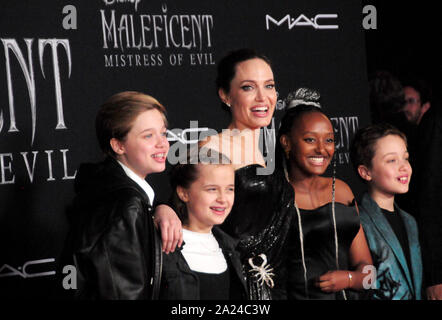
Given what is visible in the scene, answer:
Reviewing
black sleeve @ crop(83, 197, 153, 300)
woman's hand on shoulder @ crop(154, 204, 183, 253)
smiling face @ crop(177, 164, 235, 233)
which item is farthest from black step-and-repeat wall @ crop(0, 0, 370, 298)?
black sleeve @ crop(83, 197, 153, 300)

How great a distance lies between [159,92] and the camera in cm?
373

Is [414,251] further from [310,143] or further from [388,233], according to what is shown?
[310,143]

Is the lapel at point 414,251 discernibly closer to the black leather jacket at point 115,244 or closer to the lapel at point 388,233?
the lapel at point 388,233

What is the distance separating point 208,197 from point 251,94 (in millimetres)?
637

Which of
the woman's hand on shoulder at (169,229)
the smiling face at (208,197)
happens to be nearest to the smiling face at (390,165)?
the smiling face at (208,197)

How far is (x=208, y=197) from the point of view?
3.26 m

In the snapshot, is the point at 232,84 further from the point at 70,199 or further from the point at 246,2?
the point at 70,199

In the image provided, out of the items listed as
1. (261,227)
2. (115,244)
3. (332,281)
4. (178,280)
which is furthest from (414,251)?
(115,244)

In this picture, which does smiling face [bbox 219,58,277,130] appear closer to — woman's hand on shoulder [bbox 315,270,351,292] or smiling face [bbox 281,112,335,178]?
smiling face [bbox 281,112,335,178]

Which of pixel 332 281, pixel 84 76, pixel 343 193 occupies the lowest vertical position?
pixel 332 281

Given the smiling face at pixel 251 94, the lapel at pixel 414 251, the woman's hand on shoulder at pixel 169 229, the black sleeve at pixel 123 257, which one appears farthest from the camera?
the lapel at pixel 414 251

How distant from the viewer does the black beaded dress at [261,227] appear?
3.44 metres

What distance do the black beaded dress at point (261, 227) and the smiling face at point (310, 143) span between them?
217 mm

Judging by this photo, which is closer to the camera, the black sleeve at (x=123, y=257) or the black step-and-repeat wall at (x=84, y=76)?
the black sleeve at (x=123, y=257)
